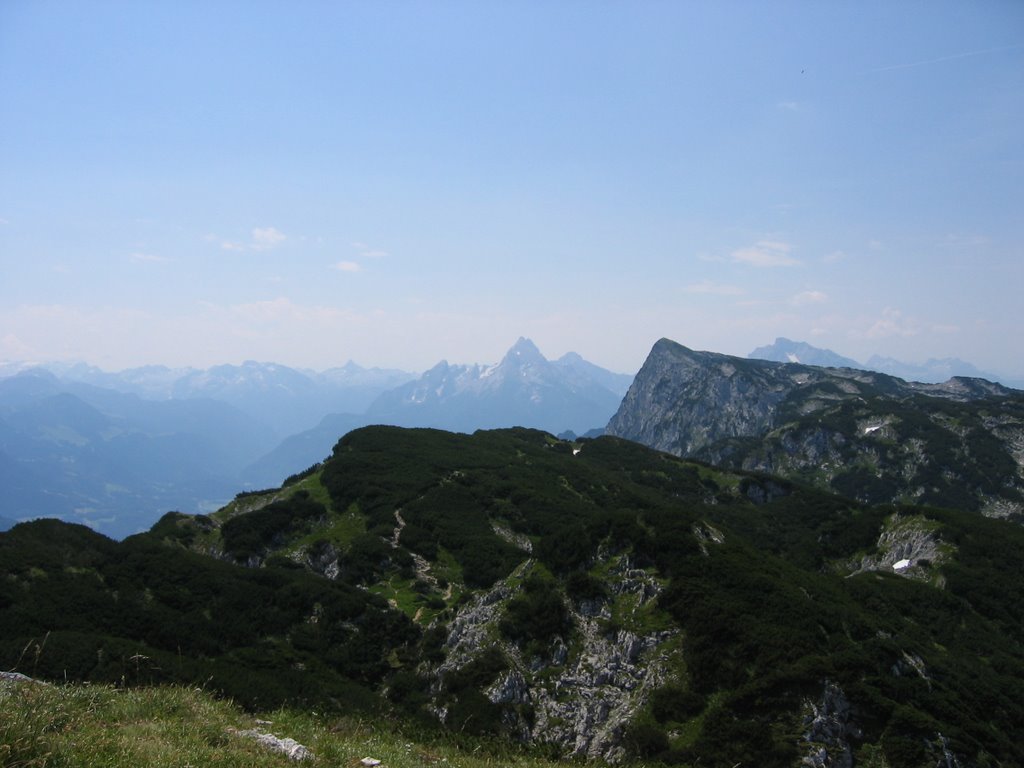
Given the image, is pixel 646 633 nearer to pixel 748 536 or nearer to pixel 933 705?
pixel 933 705

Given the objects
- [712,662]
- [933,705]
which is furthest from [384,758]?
[933,705]

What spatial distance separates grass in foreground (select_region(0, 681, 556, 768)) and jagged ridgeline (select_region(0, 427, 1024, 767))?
2.98m

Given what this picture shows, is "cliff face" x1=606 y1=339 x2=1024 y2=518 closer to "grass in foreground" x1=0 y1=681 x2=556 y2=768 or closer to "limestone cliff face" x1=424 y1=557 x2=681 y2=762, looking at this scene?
"limestone cliff face" x1=424 y1=557 x2=681 y2=762

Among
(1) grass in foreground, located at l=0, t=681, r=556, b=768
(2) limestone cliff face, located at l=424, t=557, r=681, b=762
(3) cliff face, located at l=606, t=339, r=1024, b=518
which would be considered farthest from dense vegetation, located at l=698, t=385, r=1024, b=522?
(1) grass in foreground, located at l=0, t=681, r=556, b=768

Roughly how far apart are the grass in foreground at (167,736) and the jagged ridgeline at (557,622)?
2978 millimetres

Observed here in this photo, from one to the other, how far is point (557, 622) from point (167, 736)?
115ft

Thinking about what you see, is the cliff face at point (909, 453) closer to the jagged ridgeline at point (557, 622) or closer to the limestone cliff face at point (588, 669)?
the jagged ridgeline at point (557, 622)

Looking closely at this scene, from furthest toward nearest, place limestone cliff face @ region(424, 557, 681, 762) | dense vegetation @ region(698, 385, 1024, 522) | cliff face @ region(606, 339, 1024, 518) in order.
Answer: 1. dense vegetation @ region(698, 385, 1024, 522)
2. cliff face @ region(606, 339, 1024, 518)
3. limestone cliff face @ region(424, 557, 681, 762)

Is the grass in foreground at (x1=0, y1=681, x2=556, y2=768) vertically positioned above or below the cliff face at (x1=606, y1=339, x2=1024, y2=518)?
above

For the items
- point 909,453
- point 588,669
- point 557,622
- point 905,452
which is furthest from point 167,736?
point 905,452

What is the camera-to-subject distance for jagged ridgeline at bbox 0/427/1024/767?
109 ft

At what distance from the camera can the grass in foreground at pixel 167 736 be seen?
31.8 feet

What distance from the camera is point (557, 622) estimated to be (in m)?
43.7

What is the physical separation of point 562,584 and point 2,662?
3615 cm
